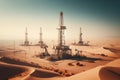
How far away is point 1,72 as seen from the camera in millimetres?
19281

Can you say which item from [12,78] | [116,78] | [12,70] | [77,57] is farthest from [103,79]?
[77,57]

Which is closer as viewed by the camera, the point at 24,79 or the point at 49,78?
the point at 24,79

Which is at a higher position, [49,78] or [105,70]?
[105,70]

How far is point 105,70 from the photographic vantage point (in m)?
15.9

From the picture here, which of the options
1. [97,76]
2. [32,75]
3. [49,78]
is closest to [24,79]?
[32,75]

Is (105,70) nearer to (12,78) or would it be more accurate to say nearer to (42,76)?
(42,76)

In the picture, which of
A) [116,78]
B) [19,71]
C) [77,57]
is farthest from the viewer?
[77,57]

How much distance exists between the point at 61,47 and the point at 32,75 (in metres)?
34.3

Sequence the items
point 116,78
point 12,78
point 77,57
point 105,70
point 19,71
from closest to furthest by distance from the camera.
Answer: point 116,78 → point 105,70 → point 12,78 → point 19,71 → point 77,57

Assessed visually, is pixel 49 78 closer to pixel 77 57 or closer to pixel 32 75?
pixel 32 75

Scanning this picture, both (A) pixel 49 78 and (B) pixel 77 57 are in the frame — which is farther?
(B) pixel 77 57

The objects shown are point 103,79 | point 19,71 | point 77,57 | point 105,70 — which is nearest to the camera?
point 103,79

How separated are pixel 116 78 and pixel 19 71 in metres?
10.3

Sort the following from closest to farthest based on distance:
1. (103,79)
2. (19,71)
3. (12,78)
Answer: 1. (103,79)
2. (12,78)
3. (19,71)
